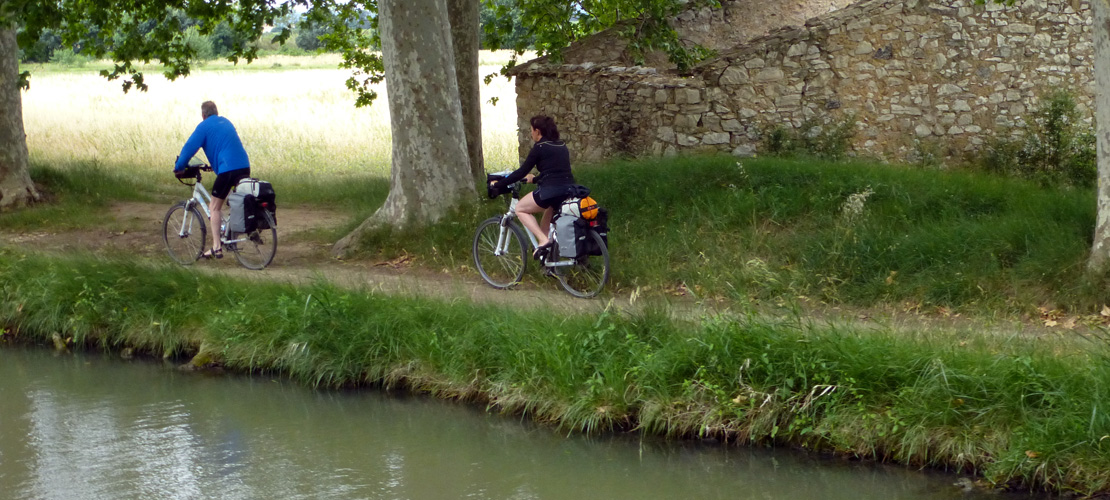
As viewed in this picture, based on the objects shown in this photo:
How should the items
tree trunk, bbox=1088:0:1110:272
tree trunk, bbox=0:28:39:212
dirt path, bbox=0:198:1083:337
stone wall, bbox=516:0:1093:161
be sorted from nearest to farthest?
dirt path, bbox=0:198:1083:337, tree trunk, bbox=1088:0:1110:272, stone wall, bbox=516:0:1093:161, tree trunk, bbox=0:28:39:212

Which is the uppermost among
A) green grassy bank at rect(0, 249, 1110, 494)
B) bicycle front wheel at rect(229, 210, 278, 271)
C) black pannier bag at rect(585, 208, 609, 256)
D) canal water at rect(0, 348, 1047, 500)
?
black pannier bag at rect(585, 208, 609, 256)

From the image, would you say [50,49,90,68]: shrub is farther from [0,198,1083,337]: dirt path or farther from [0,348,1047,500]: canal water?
[0,348,1047,500]: canal water

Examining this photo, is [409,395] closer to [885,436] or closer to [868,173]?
[885,436]

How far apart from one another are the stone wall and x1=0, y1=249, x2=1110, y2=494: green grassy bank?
7.33 meters

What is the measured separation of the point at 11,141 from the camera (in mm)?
16062

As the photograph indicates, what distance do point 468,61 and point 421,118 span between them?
12.5 feet

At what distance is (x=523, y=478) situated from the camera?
645cm

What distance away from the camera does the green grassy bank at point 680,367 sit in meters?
6.00

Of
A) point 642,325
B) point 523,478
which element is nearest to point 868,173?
point 642,325

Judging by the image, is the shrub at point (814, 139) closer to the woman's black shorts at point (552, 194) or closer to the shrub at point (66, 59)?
the woman's black shorts at point (552, 194)

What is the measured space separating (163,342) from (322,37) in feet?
36.0

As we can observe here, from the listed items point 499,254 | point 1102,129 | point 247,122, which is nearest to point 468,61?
point 499,254

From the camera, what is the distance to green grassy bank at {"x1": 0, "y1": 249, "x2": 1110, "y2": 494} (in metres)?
6.00

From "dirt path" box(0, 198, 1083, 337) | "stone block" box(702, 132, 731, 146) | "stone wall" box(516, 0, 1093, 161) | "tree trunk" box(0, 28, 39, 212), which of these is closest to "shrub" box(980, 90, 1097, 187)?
"stone wall" box(516, 0, 1093, 161)
